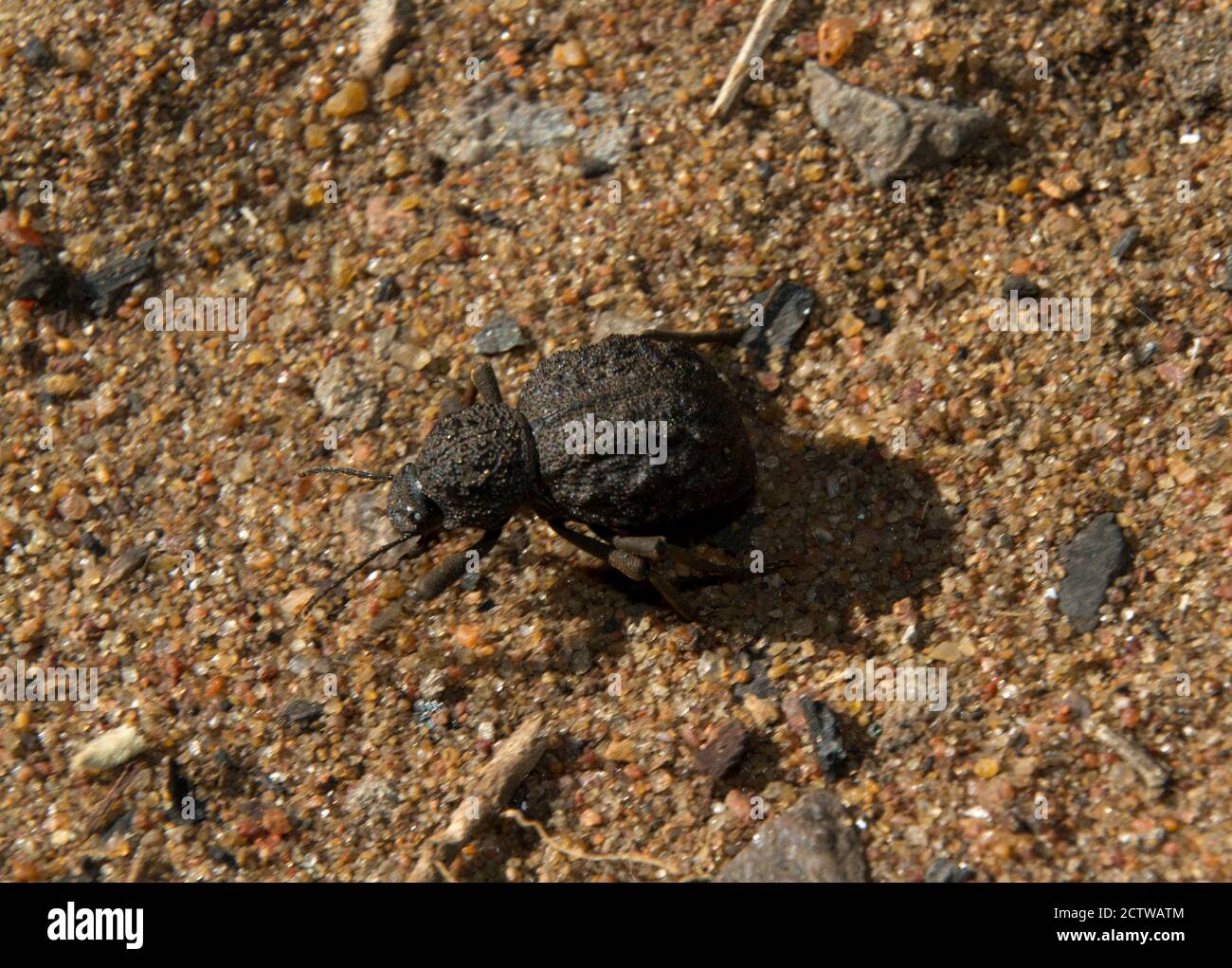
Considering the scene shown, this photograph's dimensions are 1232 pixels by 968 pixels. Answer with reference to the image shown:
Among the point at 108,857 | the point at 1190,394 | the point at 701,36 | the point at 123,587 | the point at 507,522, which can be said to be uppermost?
the point at 701,36

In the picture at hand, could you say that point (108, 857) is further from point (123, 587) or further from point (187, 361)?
point (187, 361)

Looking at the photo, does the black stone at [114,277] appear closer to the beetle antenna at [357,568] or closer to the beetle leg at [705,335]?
→ the beetle antenna at [357,568]

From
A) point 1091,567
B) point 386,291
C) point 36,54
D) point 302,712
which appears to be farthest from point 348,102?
point 1091,567

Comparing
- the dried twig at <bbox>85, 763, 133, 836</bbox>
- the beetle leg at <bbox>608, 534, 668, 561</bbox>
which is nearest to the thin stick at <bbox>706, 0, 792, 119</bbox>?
the beetle leg at <bbox>608, 534, 668, 561</bbox>

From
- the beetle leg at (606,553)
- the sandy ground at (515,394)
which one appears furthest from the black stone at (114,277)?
the beetle leg at (606,553)

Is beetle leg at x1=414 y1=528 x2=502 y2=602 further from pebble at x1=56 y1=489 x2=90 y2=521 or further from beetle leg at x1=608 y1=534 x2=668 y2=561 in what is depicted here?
pebble at x1=56 y1=489 x2=90 y2=521

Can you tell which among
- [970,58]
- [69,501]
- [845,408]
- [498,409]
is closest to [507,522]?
[498,409]
